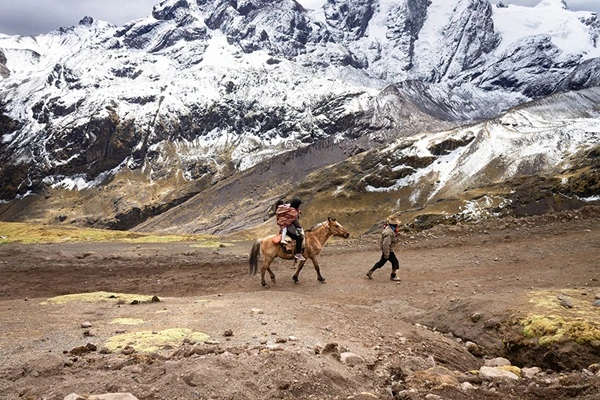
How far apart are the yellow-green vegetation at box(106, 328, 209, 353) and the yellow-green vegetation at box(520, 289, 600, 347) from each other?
24.1ft

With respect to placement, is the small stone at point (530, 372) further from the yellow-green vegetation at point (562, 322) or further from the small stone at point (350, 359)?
the small stone at point (350, 359)

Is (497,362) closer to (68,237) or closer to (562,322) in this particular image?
(562,322)

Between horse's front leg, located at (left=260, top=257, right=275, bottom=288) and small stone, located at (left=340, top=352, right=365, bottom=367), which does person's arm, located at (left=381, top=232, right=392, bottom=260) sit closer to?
horse's front leg, located at (left=260, top=257, right=275, bottom=288)

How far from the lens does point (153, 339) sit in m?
10.2

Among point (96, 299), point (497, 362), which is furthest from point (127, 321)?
point (497, 362)

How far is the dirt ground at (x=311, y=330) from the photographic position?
295 inches

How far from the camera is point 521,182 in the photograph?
104 meters

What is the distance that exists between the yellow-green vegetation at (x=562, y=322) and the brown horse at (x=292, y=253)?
1023 centimetres

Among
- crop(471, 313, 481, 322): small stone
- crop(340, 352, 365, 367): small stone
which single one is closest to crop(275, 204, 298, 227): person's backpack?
crop(471, 313, 481, 322): small stone

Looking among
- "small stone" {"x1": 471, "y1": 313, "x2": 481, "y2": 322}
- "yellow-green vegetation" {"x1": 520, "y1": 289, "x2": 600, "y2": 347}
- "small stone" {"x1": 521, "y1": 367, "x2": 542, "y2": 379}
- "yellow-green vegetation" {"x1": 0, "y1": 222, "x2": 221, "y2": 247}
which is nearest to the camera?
"small stone" {"x1": 521, "y1": 367, "x2": 542, "y2": 379}

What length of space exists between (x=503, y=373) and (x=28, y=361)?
816 cm

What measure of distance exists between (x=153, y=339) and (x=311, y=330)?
11.8 feet

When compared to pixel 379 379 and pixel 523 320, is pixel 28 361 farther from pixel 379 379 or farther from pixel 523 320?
pixel 523 320

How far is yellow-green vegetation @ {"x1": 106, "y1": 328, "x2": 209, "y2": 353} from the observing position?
9.67 meters
